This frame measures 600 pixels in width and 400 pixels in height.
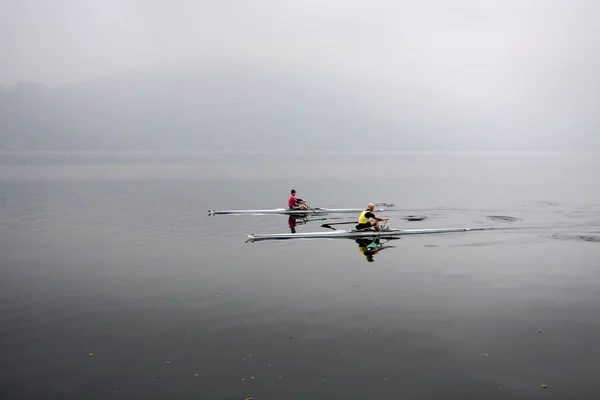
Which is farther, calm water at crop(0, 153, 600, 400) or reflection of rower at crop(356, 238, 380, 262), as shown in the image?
reflection of rower at crop(356, 238, 380, 262)

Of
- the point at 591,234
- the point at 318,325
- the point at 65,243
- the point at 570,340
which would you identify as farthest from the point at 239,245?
the point at 591,234

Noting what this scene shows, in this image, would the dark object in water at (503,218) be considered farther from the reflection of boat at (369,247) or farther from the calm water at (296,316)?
the reflection of boat at (369,247)

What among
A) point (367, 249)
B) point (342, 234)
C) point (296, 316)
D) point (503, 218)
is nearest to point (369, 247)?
point (367, 249)

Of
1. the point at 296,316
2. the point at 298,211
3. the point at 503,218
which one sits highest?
the point at 298,211

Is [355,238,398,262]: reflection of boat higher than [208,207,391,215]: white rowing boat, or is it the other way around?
[208,207,391,215]: white rowing boat

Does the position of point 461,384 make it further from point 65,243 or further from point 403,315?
point 65,243

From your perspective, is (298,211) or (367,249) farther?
(298,211)

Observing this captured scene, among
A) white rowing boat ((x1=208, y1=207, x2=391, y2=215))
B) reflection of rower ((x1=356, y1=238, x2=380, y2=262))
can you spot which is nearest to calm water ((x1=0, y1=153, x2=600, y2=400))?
reflection of rower ((x1=356, y1=238, x2=380, y2=262))

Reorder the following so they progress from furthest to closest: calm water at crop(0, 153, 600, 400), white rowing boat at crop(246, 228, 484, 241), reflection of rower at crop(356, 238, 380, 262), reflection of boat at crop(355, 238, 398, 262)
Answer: white rowing boat at crop(246, 228, 484, 241), reflection of boat at crop(355, 238, 398, 262), reflection of rower at crop(356, 238, 380, 262), calm water at crop(0, 153, 600, 400)

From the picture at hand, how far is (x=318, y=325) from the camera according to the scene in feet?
60.6

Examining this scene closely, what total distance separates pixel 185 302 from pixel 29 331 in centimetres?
582

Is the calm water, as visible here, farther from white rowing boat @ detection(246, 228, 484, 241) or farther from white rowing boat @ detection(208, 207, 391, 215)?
white rowing boat @ detection(208, 207, 391, 215)

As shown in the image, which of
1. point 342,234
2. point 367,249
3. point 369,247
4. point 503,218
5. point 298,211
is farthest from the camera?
point 503,218

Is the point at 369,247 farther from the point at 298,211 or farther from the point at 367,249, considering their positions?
the point at 298,211
